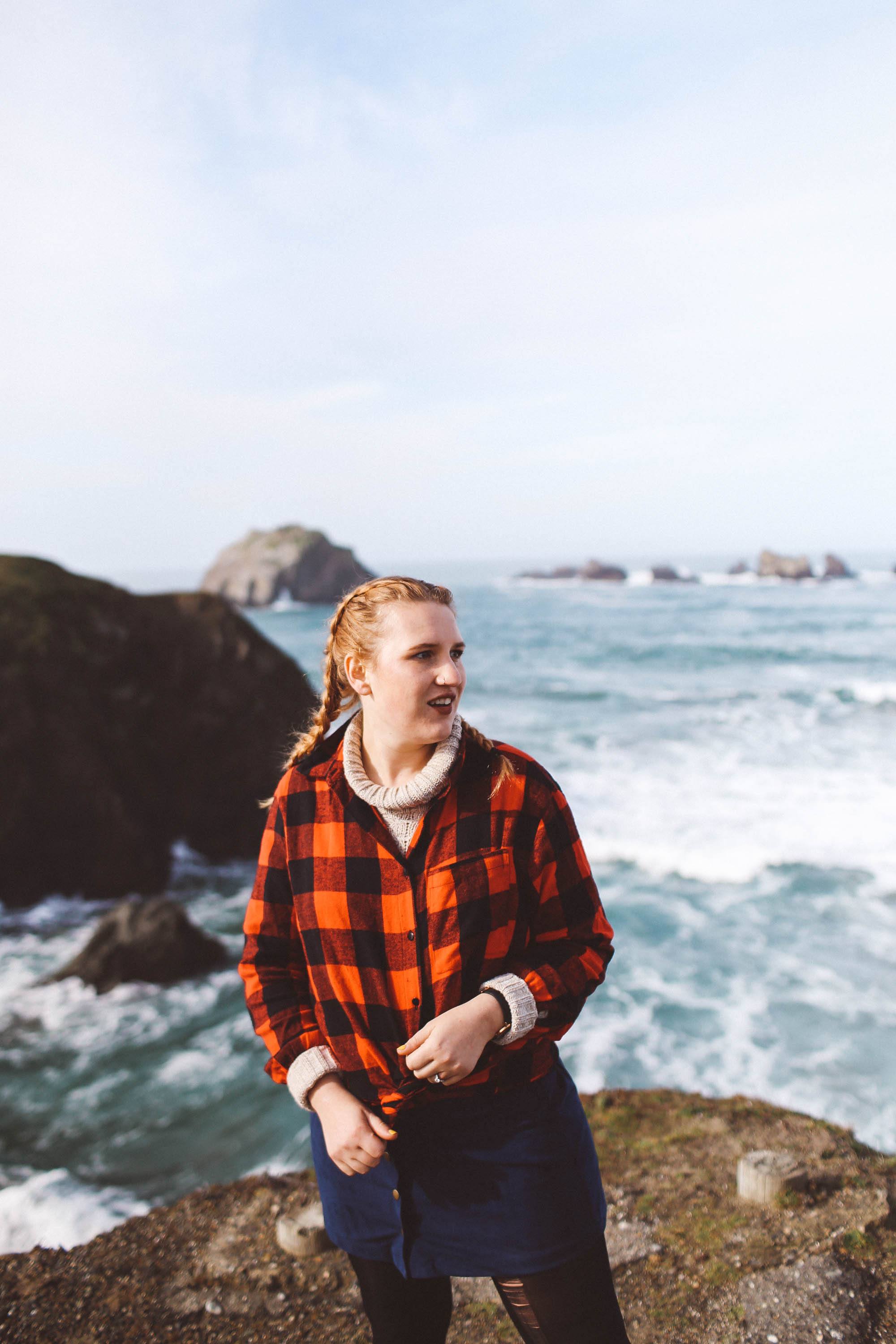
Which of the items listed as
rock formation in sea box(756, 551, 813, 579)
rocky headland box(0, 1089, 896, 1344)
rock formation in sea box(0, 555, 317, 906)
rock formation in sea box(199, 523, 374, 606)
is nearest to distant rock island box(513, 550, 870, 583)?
rock formation in sea box(756, 551, 813, 579)

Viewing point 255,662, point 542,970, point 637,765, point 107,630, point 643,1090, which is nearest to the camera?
point 542,970

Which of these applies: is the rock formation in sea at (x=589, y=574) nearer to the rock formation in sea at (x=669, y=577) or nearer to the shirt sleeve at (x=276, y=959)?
the rock formation in sea at (x=669, y=577)

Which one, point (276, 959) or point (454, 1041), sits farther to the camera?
point (276, 959)

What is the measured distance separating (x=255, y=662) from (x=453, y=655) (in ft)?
43.1

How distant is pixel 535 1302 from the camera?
2.07 meters

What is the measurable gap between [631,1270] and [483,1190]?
2.19m

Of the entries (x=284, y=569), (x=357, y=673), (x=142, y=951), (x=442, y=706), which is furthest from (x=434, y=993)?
(x=284, y=569)

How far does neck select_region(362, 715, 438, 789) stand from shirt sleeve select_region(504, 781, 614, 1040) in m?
0.36

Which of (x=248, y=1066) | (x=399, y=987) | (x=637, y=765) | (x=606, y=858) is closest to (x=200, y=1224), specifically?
(x=399, y=987)

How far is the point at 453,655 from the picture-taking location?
7.45 feet

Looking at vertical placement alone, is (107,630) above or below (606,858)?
above

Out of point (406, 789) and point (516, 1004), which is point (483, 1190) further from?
point (406, 789)

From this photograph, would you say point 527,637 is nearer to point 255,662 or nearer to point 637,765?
point 637,765

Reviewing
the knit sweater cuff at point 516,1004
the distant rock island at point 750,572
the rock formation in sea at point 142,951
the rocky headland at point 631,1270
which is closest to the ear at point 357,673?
the knit sweater cuff at point 516,1004
